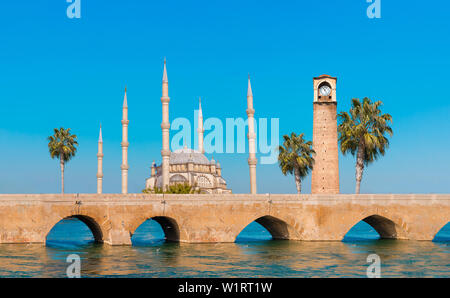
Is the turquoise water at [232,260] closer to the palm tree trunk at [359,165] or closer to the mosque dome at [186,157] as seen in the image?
the palm tree trunk at [359,165]

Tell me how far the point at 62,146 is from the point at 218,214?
36.1 metres

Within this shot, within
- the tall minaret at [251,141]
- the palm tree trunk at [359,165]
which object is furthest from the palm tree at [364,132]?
the tall minaret at [251,141]

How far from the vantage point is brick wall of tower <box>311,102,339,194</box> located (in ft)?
230

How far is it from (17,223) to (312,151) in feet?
123

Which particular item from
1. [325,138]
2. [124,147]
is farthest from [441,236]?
[124,147]

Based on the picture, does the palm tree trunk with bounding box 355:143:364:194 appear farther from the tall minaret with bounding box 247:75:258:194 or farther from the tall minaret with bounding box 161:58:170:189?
the tall minaret with bounding box 161:58:170:189

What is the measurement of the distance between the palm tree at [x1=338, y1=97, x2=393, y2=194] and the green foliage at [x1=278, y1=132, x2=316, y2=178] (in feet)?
16.0

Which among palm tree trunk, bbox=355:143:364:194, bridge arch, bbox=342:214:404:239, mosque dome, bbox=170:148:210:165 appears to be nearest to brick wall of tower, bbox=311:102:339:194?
palm tree trunk, bbox=355:143:364:194

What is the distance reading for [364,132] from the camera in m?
62.4

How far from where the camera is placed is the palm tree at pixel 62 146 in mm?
77375

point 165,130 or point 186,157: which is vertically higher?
point 165,130

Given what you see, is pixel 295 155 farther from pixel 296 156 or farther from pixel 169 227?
pixel 169 227

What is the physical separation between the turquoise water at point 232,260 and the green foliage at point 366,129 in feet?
44.0
